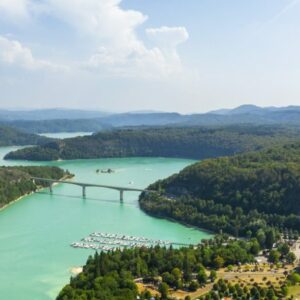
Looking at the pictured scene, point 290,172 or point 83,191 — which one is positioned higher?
point 290,172

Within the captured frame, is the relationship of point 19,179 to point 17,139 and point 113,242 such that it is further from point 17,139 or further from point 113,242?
point 17,139

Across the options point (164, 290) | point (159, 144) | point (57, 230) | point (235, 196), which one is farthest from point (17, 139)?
point (164, 290)

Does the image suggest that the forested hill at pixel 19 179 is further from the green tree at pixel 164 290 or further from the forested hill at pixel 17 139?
the forested hill at pixel 17 139

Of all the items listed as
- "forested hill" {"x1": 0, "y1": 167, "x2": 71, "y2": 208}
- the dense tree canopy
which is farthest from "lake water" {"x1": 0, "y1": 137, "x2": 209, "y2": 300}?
the dense tree canopy

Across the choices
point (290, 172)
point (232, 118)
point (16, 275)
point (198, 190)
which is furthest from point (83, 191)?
point (232, 118)

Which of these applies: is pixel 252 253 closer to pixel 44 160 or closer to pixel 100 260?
pixel 100 260

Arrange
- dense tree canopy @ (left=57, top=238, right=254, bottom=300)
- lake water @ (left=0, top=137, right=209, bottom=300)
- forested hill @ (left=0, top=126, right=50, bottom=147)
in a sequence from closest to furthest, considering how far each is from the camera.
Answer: dense tree canopy @ (left=57, top=238, right=254, bottom=300) → lake water @ (left=0, top=137, right=209, bottom=300) → forested hill @ (left=0, top=126, right=50, bottom=147)

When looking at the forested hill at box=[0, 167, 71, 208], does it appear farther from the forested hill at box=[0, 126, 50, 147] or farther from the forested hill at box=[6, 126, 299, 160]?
the forested hill at box=[0, 126, 50, 147]
